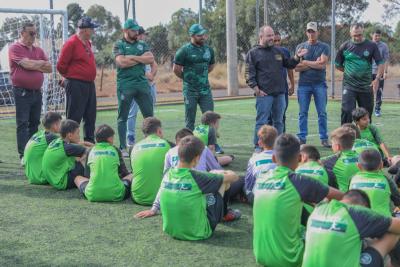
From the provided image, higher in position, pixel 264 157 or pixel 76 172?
pixel 264 157

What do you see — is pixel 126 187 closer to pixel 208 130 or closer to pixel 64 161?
pixel 64 161

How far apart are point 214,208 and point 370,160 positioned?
1.34 meters

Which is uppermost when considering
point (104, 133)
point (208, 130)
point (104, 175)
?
point (104, 133)

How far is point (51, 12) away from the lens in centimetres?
1333

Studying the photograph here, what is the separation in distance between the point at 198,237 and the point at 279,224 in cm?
107

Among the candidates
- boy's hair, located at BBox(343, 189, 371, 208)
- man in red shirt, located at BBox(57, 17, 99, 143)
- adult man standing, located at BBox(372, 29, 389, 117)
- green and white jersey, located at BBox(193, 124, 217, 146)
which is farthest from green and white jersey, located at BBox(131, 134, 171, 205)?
adult man standing, located at BBox(372, 29, 389, 117)

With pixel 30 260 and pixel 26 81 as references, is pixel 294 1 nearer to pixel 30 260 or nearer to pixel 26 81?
pixel 26 81

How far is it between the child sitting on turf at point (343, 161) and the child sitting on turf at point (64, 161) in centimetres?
285

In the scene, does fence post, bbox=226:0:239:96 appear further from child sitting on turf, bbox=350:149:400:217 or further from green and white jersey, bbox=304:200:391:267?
green and white jersey, bbox=304:200:391:267

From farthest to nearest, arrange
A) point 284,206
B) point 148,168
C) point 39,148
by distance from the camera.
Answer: point 39,148
point 148,168
point 284,206

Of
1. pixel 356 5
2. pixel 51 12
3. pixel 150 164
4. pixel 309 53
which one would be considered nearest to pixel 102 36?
pixel 356 5

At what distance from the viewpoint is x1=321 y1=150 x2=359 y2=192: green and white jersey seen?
578 cm

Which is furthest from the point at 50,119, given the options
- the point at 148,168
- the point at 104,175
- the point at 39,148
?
the point at 148,168

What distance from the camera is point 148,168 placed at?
20.3 feet
